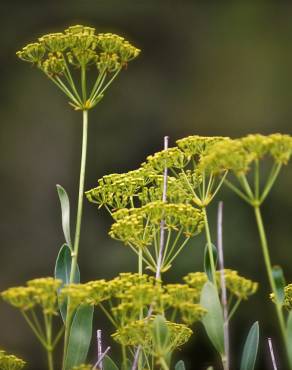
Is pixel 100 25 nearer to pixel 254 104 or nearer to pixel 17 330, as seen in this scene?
pixel 254 104

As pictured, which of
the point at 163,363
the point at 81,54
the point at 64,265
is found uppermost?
the point at 81,54

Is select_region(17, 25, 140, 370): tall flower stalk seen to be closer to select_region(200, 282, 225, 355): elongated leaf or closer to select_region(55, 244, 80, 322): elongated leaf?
select_region(55, 244, 80, 322): elongated leaf

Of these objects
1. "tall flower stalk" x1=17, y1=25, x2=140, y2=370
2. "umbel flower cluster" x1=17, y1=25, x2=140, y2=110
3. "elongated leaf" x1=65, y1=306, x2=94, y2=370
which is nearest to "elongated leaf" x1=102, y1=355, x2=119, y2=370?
"elongated leaf" x1=65, y1=306, x2=94, y2=370

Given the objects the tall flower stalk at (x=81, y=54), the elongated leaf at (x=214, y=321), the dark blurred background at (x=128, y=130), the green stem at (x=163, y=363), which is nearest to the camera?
the green stem at (x=163, y=363)

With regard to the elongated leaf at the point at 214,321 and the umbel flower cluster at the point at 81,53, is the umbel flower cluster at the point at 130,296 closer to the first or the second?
the elongated leaf at the point at 214,321

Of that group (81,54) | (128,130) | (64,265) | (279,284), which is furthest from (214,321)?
(128,130)

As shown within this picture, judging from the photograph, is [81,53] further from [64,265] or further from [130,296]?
[130,296]

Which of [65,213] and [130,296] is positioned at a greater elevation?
[65,213]

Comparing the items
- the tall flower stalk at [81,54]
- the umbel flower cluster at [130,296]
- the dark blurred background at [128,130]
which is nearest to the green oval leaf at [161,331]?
the umbel flower cluster at [130,296]
